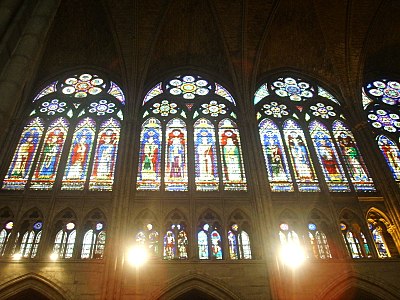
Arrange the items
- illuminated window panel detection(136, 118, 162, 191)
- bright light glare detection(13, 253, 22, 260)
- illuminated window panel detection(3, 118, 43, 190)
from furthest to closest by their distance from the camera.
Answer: illuminated window panel detection(136, 118, 162, 191)
illuminated window panel detection(3, 118, 43, 190)
bright light glare detection(13, 253, 22, 260)

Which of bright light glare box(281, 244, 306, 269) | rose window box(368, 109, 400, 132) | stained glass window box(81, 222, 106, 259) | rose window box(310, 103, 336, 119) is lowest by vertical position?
bright light glare box(281, 244, 306, 269)

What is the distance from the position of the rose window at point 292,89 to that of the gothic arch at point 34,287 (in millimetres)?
9472

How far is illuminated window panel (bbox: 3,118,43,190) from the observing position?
1100 centimetres

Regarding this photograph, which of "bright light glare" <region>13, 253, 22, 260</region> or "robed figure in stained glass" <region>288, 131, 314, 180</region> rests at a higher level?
"robed figure in stained glass" <region>288, 131, 314, 180</region>

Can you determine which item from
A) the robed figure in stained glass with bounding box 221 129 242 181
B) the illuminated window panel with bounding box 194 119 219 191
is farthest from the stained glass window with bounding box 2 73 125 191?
the robed figure in stained glass with bounding box 221 129 242 181

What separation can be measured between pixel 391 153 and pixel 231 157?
4998 mm

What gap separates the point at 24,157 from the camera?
11.7 m

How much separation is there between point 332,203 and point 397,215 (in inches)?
64.1

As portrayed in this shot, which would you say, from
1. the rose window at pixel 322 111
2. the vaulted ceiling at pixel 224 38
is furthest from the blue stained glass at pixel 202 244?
the rose window at pixel 322 111

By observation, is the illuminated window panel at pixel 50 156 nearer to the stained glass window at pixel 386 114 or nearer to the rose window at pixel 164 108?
the rose window at pixel 164 108

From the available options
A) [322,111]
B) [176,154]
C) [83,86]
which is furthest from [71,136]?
[322,111]

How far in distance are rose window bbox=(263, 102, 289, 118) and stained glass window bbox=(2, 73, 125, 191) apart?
4881 mm

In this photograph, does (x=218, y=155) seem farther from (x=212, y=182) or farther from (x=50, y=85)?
(x=50, y=85)

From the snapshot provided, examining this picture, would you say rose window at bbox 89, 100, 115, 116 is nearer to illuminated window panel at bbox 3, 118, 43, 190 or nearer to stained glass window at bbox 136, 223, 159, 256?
illuminated window panel at bbox 3, 118, 43, 190
